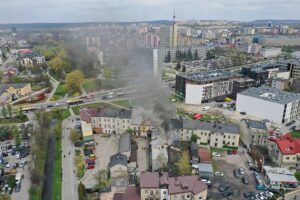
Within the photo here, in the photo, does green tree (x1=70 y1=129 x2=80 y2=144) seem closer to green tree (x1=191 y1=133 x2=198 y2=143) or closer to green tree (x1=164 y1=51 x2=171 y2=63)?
green tree (x1=191 y1=133 x2=198 y2=143)

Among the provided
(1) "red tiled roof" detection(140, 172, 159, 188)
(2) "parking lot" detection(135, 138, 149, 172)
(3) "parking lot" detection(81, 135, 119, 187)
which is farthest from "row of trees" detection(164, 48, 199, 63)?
(1) "red tiled roof" detection(140, 172, 159, 188)

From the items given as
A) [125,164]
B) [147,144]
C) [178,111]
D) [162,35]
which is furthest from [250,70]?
[162,35]

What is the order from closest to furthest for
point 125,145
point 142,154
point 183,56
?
point 125,145 → point 142,154 → point 183,56

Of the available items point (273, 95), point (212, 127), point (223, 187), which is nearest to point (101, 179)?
point (223, 187)

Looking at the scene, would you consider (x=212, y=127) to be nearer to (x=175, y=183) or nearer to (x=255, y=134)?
(x=255, y=134)

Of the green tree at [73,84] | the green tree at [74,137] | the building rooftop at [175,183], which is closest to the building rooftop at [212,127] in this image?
the building rooftop at [175,183]

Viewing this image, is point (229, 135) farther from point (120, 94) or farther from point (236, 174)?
point (120, 94)

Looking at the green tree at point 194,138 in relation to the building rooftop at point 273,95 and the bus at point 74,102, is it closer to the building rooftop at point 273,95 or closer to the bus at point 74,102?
the building rooftop at point 273,95
